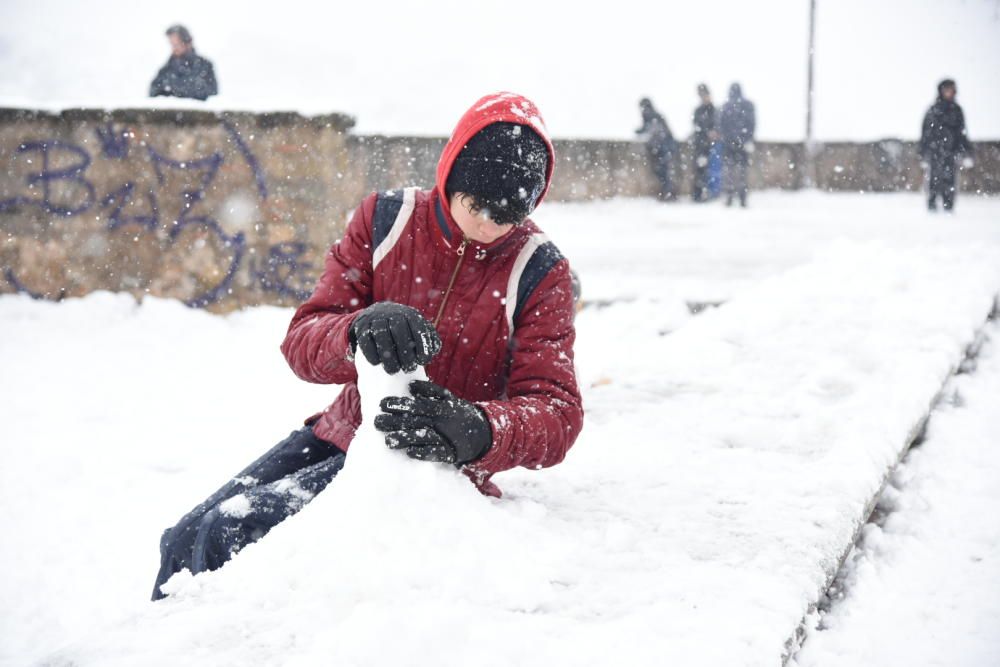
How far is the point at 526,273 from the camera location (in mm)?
2158

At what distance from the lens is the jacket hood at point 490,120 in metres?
1.99

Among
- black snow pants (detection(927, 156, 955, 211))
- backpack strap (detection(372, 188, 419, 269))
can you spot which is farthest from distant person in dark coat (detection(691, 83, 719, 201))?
backpack strap (detection(372, 188, 419, 269))

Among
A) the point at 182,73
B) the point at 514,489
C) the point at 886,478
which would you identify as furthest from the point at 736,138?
the point at 514,489

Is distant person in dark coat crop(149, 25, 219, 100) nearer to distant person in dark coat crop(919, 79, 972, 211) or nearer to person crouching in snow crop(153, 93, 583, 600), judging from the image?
person crouching in snow crop(153, 93, 583, 600)

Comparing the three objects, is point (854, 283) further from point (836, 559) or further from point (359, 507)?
point (359, 507)

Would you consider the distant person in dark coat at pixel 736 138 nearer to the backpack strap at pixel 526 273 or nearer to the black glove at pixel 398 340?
the backpack strap at pixel 526 273

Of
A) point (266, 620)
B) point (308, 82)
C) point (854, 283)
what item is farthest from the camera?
point (308, 82)

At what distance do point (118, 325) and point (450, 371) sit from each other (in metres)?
4.14

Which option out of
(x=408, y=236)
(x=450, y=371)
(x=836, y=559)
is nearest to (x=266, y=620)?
(x=450, y=371)

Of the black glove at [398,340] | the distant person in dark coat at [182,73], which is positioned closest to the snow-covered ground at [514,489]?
the black glove at [398,340]

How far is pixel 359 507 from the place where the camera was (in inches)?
72.2

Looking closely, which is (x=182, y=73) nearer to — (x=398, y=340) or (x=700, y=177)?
(x=398, y=340)

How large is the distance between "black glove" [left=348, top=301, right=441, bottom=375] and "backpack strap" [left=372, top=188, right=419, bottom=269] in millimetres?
401

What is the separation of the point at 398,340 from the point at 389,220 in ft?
1.75
